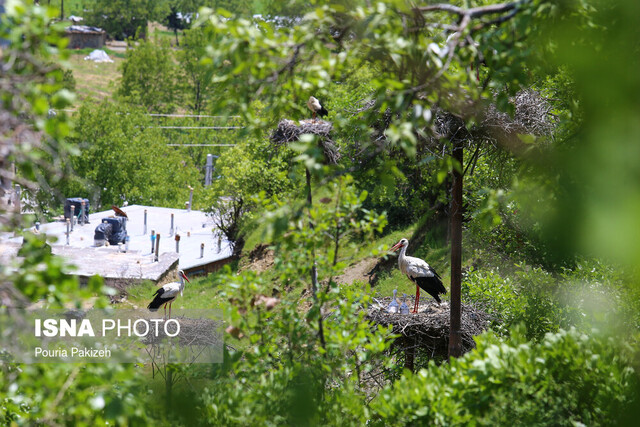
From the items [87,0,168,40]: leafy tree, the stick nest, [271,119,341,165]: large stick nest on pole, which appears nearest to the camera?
the stick nest

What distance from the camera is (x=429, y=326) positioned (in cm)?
1053

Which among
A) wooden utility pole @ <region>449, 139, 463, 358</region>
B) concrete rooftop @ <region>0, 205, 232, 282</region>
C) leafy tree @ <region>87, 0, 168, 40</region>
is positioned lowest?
leafy tree @ <region>87, 0, 168, 40</region>

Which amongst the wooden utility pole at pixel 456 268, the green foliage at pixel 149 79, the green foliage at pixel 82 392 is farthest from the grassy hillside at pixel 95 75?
the green foliage at pixel 82 392

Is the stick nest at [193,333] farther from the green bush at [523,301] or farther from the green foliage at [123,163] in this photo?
the green foliage at [123,163]

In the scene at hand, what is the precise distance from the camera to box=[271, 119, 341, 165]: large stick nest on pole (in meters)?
15.5

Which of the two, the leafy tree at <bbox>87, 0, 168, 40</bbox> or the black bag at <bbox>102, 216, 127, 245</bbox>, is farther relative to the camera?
the leafy tree at <bbox>87, 0, 168, 40</bbox>

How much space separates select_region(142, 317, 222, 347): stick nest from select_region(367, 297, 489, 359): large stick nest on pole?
2.98 metres

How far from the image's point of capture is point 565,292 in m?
9.65

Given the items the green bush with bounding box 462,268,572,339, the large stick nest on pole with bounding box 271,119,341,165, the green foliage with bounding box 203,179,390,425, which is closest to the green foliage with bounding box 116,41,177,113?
the large stick nest on pole with bounding box 271,119,341,165

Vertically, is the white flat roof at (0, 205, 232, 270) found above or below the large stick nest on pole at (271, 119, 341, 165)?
below

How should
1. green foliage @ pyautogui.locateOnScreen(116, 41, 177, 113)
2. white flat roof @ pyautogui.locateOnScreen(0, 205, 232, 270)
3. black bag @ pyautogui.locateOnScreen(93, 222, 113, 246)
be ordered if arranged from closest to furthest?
black bag @ pyautogui.locateOnScreen(93, 222, 113, 246), white flat roof @ pyautogui.locateOnScreen(0, 205, 232, 270), green foliage @ pyautogui.locateOnScreen(116, 41, 177, 113)

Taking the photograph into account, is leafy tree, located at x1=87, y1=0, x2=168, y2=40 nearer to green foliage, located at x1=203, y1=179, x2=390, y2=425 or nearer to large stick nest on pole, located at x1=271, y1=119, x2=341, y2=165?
large stick nest on pole, located at x1=271, y1=119, x2=341, y2=165

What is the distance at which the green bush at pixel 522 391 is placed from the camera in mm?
5039

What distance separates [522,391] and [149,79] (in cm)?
6544
